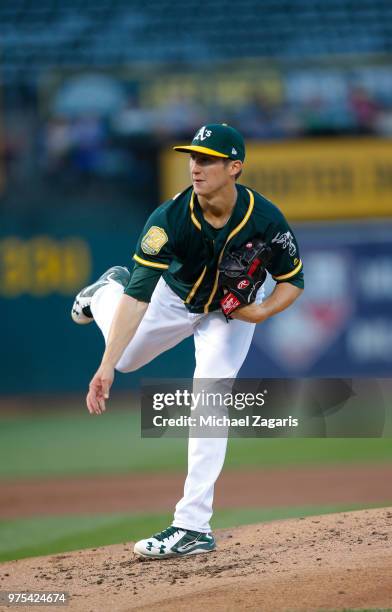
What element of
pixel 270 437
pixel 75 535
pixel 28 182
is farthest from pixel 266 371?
pixel 75 535

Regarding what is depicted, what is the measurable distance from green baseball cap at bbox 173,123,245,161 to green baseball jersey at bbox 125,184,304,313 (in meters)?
0.24

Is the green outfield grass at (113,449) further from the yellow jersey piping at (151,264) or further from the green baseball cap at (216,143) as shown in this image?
the green baseball cap at (216,143)

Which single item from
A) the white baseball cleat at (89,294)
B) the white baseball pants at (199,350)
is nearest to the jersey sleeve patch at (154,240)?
the white baseball pants at (199,350)

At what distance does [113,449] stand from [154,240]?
573 centimetres

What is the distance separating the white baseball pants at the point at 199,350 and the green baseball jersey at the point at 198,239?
0.73ft

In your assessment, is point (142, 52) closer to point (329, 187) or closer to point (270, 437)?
point (329, 187)

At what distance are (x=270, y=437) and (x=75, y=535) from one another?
442 centimetres

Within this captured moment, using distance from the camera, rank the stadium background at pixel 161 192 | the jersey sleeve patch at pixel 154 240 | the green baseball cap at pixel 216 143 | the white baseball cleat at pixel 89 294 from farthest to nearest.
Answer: the stadium background at pixel 161 192 → the white baseball cleat at pixel 89 294 → the jersey sleeve patch at pixel 154 240 → the green baseball cap at pixel 216 143

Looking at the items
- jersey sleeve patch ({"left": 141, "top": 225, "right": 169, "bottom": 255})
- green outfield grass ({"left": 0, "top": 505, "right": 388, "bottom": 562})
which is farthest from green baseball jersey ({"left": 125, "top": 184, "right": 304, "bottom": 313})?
green outfield grass ({"left": 0, "top": 505, "right": 388, "bottom": 562})

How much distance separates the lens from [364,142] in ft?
40.1

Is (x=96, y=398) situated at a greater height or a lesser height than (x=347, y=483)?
greater

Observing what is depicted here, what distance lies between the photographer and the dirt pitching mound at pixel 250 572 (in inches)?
162

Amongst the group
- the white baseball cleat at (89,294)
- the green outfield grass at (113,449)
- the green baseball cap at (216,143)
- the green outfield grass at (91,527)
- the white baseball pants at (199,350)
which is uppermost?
the green baseball cap at (216,143)

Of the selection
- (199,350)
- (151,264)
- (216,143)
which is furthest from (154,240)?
(199,350)
